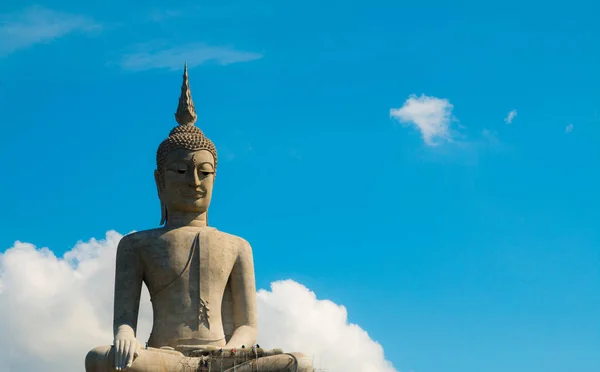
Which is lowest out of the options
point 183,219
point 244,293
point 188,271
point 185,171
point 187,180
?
point 244,293

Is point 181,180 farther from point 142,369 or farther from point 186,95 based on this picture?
point 142,369

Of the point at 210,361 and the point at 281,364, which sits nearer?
the point at 281,364

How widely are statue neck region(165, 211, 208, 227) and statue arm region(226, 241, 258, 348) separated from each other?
105 centimetres

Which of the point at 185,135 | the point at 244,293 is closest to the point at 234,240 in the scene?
the point at 244,293

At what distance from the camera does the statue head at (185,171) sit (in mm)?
26938

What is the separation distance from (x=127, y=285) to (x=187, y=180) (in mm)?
2427

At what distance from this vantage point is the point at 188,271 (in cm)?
2633

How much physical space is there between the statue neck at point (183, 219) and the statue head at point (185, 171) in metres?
0.09

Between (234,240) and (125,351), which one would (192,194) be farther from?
(125,351)

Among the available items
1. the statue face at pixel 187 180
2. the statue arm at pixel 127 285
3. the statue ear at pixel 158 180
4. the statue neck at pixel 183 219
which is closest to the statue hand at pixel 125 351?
the statue arm at pixel 127 285

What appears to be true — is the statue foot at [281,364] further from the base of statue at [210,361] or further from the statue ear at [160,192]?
the statue ear at [160,192]

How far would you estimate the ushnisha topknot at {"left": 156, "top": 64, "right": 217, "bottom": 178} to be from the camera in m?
27.1

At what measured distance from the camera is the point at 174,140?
89.0ft

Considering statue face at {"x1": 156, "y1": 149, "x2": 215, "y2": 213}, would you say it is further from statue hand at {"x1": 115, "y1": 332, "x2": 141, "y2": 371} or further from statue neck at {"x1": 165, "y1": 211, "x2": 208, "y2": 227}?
statue hand at {"x1": 115, "y1": 332, "x2": 141, "y2": 371}
